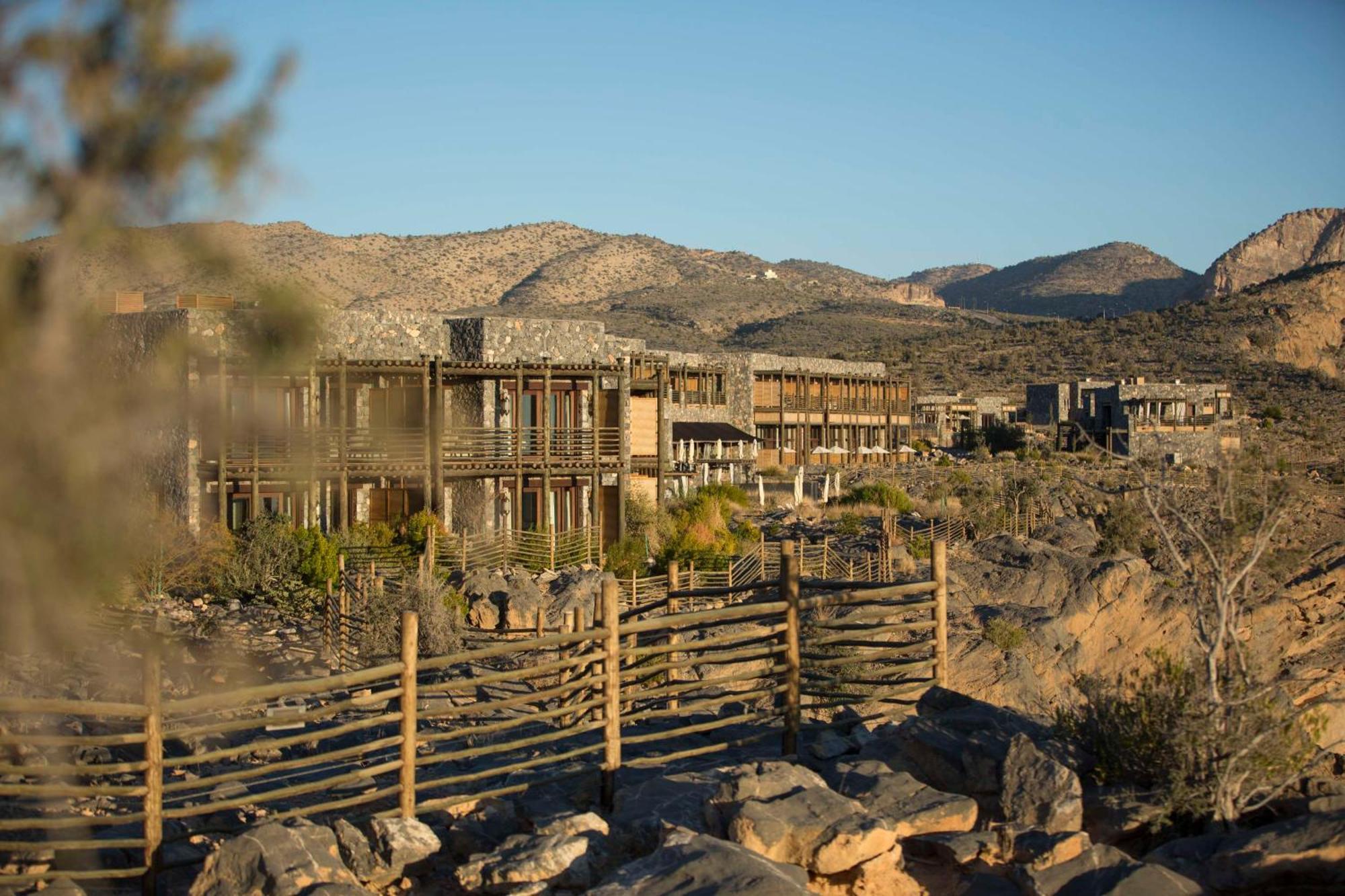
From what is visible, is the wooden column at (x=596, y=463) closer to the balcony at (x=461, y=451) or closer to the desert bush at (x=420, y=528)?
the balcony at (x=461, y=451)

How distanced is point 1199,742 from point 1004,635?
48.4 feet

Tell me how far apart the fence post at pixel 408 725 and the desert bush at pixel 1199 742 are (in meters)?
3.76

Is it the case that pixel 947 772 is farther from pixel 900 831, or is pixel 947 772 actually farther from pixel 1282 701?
pixel 1282 701

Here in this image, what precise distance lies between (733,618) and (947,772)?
1.70 m

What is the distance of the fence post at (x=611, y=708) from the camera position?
796cm

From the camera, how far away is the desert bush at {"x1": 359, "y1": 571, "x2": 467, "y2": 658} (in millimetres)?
16484

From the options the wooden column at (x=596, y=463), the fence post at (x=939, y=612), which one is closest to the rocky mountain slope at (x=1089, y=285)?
the wooden column at (x=596, y=463)

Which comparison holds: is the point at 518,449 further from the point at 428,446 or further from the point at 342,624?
the point at 342,624

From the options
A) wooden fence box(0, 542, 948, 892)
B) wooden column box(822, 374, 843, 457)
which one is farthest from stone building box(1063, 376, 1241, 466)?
wooden fence box(0, 542, 948, 892)

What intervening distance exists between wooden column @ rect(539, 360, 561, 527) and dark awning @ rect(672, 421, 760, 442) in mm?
14633

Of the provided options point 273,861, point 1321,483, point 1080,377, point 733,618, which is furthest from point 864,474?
point 273,861

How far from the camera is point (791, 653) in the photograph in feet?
29.3

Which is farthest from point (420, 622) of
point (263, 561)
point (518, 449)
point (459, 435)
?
point (459, 435)

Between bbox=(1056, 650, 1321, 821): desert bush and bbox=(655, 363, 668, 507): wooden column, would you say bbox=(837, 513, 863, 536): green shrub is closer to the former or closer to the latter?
bbox=(655, 363, 668, 507): wooden column
